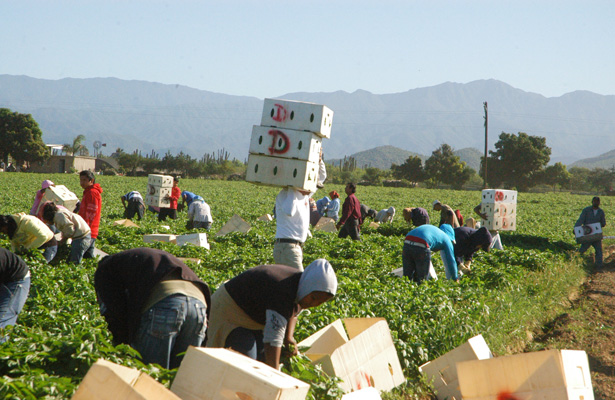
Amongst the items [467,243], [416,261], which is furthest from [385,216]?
[416,261]

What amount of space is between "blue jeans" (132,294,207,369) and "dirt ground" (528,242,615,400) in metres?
4.20

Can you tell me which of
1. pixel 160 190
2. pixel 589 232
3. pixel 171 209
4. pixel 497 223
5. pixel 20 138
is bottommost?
pixel 171 209

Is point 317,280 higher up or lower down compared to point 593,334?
higher up

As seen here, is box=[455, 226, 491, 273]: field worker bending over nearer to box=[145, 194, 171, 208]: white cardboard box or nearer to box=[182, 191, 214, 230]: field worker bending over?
box=[182, 191, 214, 230]: field worker bending over

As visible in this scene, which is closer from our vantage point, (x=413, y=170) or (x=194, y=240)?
(x=194, y=240)

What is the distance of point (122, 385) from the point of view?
294 cm

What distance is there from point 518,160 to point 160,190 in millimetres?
70052

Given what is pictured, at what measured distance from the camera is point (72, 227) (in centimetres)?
952

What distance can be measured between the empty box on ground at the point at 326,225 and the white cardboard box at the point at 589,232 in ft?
21.2

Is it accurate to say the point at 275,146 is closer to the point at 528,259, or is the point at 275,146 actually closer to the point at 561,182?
the point at 528,259

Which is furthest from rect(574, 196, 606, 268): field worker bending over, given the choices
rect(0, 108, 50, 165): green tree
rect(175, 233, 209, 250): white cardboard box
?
rect(0, 108, 50, 165): green tree

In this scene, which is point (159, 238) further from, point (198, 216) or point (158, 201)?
point (158, 201)

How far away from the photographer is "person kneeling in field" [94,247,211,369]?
13.4ft

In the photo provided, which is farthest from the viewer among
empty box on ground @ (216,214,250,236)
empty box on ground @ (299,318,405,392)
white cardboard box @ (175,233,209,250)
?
empty box on ground @ (216,214,250,236)
